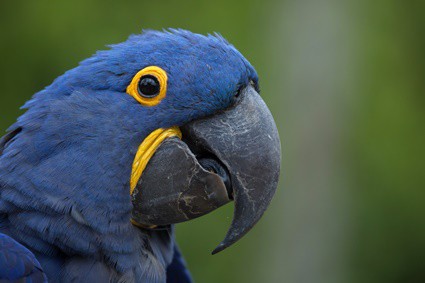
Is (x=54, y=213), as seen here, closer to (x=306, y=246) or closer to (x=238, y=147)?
(x=238, y=147)

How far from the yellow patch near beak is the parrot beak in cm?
1

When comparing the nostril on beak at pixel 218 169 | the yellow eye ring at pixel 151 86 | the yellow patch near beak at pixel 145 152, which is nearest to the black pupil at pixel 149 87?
the yellow eye ring at pixel 151 86

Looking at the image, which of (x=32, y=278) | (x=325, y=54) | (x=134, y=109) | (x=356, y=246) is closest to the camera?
(x=32, y=278)

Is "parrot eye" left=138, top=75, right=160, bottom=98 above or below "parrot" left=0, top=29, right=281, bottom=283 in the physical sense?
above

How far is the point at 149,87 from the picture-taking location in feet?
6.79

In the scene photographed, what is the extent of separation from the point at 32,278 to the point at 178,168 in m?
0.55

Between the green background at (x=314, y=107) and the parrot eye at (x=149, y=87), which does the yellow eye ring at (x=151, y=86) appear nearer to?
the parrot eye at (x=149, y=87)

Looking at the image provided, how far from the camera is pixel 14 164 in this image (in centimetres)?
202

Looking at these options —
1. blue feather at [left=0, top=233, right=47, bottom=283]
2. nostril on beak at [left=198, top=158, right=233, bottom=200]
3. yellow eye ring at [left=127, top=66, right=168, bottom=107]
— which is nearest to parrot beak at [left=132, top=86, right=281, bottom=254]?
nostril on beak at [left=198, top=158, right=233, bottom=200]

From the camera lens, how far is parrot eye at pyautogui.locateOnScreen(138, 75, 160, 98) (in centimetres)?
207

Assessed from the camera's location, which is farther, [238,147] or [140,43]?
[140,43]

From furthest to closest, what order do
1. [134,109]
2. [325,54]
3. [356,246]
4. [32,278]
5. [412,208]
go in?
[412,208] → [356,246] → [325,54] → [134,109] → [32,278]

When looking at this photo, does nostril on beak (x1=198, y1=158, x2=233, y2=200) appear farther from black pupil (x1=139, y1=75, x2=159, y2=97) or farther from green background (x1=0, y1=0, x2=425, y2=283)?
green background (x1=0, y1=0, x2=425, y2=283)

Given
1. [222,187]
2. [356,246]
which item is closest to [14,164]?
[222,187]
